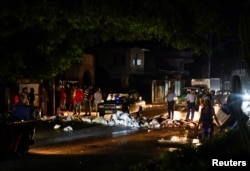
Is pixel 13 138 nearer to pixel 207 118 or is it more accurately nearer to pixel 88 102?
pixel 207 118

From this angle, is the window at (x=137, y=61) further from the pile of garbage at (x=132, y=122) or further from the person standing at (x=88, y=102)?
the pile of garbage at (x=132, y=122)

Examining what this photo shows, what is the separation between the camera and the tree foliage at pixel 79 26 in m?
9.34

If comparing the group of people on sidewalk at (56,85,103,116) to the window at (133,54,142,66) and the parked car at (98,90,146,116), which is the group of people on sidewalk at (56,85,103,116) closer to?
the parked car at (98,90,146,116)

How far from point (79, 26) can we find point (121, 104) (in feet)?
72.7

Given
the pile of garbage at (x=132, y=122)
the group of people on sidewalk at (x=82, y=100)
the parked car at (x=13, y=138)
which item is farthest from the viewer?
the group of people on sidewalk at (x=82, y=100)

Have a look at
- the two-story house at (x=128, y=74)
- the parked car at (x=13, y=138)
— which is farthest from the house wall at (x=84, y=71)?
the parked car at (x=13, y=138)

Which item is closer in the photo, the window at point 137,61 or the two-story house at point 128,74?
the two-story house at point 128,74

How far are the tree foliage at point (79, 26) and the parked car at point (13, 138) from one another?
3.43 metres

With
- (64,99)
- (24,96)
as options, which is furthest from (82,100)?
(24,96)

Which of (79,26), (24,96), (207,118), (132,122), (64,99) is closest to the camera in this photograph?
(79,26)

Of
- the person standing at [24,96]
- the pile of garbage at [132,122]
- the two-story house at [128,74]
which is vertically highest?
the two-story house at [128,74]

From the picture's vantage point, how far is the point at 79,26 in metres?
10.8

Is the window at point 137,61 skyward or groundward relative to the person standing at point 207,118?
skyward

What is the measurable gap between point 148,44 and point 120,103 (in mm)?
40899
